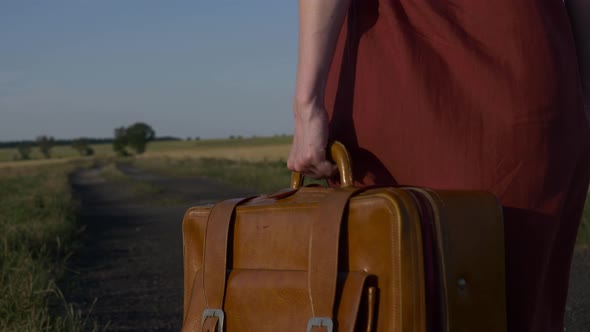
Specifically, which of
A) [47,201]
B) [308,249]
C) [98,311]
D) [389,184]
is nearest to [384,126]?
[389,184]

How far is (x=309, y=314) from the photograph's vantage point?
1743 millimetres

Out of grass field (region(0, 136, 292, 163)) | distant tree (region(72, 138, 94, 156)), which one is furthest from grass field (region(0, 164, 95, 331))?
distant tree (region(72, 138, 94, 156))

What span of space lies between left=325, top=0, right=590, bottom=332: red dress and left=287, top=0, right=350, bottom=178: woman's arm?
0.31 ft

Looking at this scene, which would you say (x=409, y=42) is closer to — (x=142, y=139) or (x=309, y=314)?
(x=309, y=314)

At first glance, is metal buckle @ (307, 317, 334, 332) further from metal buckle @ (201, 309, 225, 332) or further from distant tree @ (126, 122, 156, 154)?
distant tree @ (126, 122, 156, 154)

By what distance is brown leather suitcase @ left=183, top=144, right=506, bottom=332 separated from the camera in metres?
1.60

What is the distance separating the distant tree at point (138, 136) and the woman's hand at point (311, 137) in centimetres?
11538

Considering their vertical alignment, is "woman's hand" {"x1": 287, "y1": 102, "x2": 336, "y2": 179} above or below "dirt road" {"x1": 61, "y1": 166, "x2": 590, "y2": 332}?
above

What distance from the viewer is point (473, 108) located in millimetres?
1777

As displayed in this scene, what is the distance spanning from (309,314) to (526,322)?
1.42ft

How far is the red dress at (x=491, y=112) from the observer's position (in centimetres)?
176

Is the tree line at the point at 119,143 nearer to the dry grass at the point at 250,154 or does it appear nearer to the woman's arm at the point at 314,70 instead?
the dry grass at the point at 250,154

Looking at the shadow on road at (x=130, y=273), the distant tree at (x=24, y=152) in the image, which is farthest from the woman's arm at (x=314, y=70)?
the distant tree at (x=24, y=152)

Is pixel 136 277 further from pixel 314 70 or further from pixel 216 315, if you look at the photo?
pixel 314 70
